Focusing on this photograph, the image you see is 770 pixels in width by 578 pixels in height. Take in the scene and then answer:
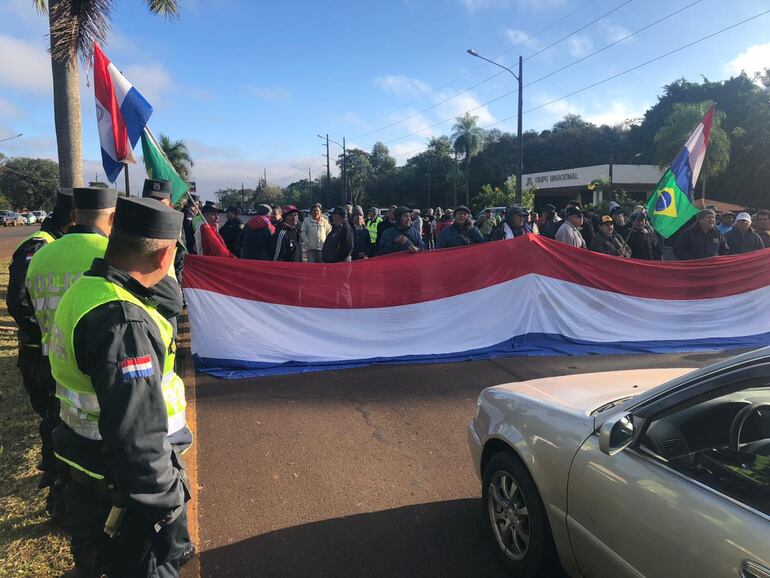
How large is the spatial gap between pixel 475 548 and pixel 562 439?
986 millimetres

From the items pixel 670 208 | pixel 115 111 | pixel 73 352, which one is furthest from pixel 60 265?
pixel 670 208

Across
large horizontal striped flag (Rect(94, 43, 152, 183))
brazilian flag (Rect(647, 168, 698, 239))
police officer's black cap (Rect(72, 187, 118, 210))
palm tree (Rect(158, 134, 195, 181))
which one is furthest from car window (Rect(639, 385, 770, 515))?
palm tree (Rect(158, 134, 195, 181))

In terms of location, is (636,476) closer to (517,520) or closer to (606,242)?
(517,520)

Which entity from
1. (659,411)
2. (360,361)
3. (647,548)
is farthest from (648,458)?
(360,361)

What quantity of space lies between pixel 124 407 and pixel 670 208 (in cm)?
898

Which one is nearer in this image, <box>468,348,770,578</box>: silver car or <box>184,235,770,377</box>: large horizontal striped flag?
<box>468,348,770,578</box>: silver car

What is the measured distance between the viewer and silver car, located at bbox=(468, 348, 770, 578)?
1.78 m

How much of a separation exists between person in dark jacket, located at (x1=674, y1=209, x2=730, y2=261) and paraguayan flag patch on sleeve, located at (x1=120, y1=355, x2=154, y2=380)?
887 centimetres

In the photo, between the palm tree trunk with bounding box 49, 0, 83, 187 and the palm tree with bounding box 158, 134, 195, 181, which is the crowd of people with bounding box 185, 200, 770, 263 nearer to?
the palm tree trunk with bounding box 49, 0, 83, 187

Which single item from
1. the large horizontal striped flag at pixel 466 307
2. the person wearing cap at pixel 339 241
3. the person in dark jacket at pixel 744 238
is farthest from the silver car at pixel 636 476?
the person in dark jacket at pixel 744 238

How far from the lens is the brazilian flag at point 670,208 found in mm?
8523

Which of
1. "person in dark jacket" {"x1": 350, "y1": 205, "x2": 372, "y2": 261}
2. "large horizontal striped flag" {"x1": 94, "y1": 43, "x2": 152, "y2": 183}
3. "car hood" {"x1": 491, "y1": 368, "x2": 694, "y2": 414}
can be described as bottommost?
"car hood" {"x1": 491, "y1": 368, "x2": 694, "y2": 414}

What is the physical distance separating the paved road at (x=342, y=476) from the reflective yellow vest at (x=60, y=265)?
1.60m

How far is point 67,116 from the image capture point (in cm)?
786
